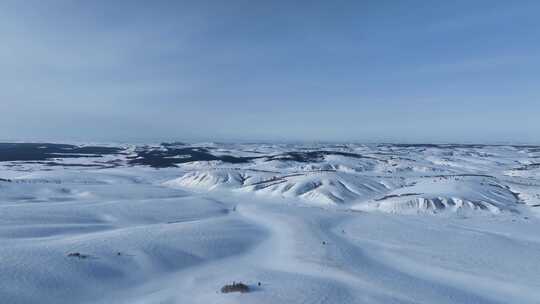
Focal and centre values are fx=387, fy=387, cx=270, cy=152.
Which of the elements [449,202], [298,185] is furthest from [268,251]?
[298,185]

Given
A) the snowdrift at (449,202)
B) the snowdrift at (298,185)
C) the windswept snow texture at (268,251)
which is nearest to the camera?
the windswept snow texture at (268,251)

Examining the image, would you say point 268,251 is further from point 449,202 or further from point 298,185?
point 298,185

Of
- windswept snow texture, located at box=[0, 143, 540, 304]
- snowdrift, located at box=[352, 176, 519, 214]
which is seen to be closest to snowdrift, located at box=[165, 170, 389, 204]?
windswept snow texture, located at box=[0, 143, 540, 304]

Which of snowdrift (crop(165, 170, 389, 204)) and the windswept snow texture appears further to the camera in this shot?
snowdrift (crop(165, 170, 389, 204))

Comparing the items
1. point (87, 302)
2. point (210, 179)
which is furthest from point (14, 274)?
point (210, 179)

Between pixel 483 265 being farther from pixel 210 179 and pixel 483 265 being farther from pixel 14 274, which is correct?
pixel 210 179

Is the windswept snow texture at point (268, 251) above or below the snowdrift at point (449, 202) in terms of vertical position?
above

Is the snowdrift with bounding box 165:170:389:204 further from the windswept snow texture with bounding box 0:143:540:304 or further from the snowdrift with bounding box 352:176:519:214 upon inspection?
the snowdrift with bounding box 352:176:519:214

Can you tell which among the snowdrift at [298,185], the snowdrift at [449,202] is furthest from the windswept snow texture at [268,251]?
the snowdrift at [298,185]

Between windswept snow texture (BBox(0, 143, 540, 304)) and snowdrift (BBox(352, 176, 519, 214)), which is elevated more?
windswept snow texture (BBox(0, 143, 540, 304))

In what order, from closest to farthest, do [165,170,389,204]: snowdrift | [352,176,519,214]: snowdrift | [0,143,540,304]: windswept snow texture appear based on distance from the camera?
[0,143,540,304]: windswept snow texture < [352,176,519,214]: snowdrift < [165,170,389,204]: snowdrift

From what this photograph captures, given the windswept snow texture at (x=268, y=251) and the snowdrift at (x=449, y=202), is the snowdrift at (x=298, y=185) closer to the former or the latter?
the windswept snow texture at (x=268, y=251)
